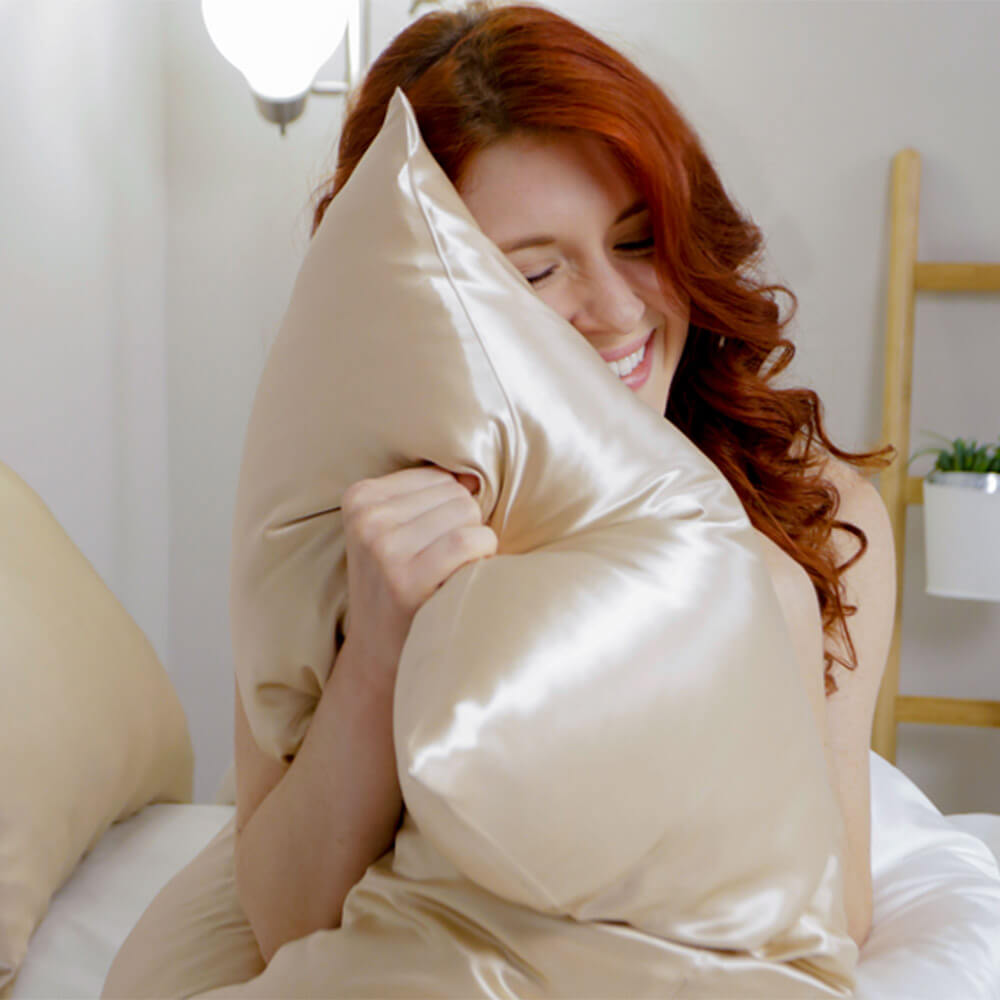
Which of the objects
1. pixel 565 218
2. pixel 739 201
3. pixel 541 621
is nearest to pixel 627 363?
pixel 565 218

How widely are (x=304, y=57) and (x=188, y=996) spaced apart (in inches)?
50.6

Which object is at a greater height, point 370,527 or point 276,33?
point 276,33

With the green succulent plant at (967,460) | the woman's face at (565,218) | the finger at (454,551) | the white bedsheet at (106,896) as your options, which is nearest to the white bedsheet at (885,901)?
the white bedsheet at (106,896)

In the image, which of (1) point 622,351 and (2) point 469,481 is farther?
(1) point 622,351

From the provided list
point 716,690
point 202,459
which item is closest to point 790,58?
point 202,459

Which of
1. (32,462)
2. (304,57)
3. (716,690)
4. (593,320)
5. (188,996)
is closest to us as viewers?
(716,690)

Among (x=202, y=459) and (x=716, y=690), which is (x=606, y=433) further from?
(x=202, y=459)

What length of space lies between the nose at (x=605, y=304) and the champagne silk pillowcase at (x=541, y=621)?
22 centimetres

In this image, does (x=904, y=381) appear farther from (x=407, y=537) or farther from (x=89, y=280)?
(x=407, y=537)

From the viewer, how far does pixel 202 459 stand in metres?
1.93

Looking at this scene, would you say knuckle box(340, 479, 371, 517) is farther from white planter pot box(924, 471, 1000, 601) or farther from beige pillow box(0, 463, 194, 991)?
white planter pot box(924, 471, 1000, 601)

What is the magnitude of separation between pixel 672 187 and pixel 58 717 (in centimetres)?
69

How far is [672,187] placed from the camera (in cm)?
80

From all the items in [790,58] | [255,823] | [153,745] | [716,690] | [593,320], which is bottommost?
[153,745]
